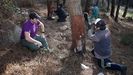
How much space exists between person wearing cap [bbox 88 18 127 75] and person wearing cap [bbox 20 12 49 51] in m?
1.55

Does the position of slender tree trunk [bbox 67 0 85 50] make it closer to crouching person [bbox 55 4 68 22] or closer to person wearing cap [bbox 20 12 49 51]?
person wearing cap [bbox 20 12 49 51]

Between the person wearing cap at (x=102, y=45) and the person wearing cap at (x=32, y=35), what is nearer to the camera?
the person wearing cap at (x=102, y=45)

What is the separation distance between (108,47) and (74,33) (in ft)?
4.16

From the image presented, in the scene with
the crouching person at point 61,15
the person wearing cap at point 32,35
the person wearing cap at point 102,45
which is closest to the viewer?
the person wearing cap at point 102,45

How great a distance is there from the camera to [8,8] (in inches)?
411

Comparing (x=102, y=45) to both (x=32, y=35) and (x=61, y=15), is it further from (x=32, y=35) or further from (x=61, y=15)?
(x=61, y=15)

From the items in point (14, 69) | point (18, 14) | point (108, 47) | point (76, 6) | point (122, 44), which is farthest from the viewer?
point (122, 44)

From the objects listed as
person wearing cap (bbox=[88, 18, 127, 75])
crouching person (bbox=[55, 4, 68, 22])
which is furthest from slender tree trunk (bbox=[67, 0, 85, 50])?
crouching person (bbox=[55, 4, 68, 22])

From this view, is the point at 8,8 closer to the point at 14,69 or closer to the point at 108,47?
the point at 14,69

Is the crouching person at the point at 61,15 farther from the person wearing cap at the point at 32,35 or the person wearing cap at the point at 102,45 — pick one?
the person wearing cap at the point at 102,45

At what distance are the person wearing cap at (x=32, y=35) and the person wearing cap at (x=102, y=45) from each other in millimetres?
1553

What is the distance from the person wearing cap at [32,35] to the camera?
8.11m

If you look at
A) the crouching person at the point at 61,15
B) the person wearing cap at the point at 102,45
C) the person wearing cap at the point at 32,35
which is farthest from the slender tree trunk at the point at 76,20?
the crouching person at the point at 61,15

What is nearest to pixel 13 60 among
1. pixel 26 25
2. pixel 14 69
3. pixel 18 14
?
pixel 14 69
